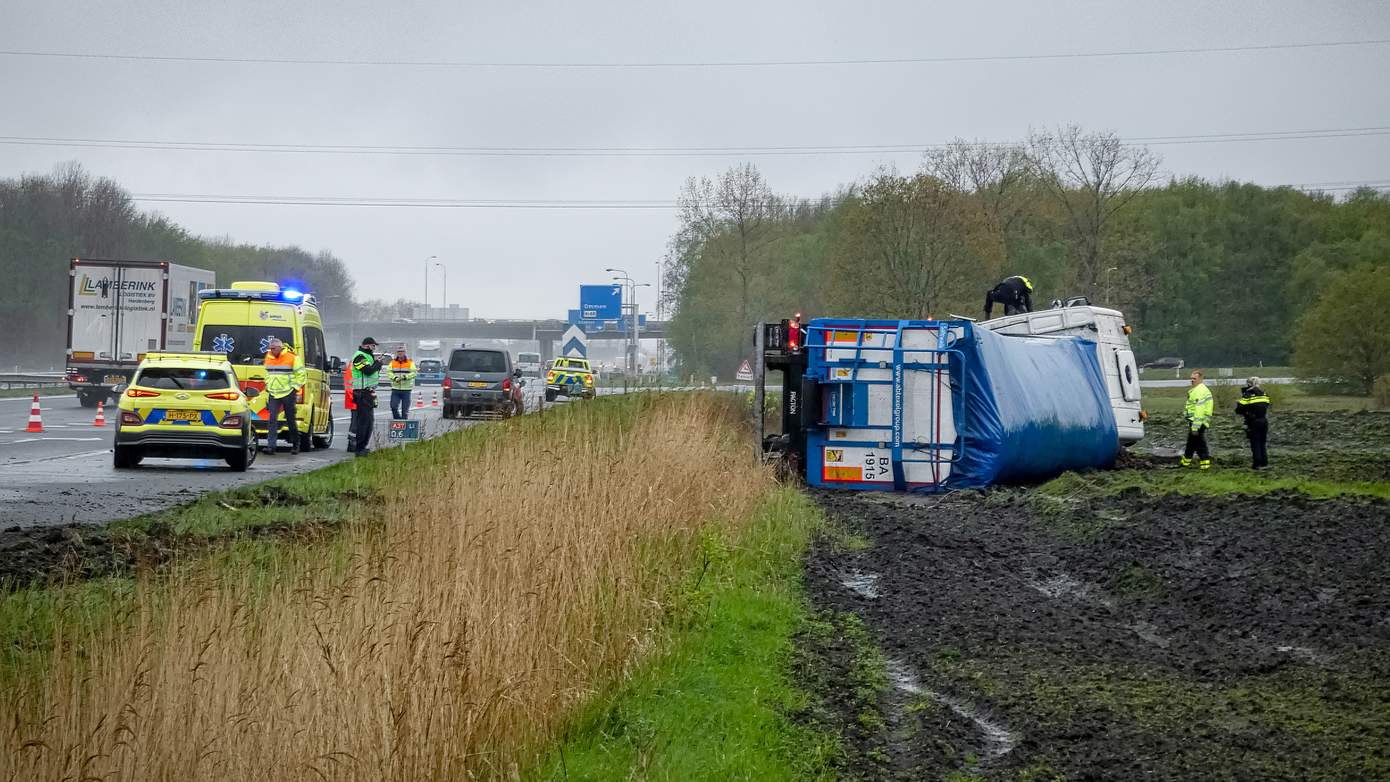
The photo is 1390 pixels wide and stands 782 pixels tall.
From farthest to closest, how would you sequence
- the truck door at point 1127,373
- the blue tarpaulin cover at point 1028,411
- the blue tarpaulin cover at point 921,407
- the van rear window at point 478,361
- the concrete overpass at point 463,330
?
the concrete overpass at point 463,330 → the van rear window at point 478,361 → the truck door at point 1127,373 → the blue tarpaulin cover at point 921,407 → the blue tarpaulin cover at point 1028,411

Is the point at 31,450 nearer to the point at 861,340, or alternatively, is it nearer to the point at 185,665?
the point at 861,340

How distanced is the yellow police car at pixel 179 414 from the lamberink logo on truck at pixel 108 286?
68.5 ft

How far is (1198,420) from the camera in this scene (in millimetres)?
25281

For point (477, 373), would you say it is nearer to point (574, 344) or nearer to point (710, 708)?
point (574, 344)

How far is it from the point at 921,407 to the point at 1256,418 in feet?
21.5

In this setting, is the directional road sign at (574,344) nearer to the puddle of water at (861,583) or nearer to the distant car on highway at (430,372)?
the puddle of water at (861,583)

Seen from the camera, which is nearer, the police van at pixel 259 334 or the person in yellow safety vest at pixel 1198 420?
the person in yellow safety vest at pixel 1198 420

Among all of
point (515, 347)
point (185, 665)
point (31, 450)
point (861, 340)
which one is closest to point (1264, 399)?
point (861, 340)

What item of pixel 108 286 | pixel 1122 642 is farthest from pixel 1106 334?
pixel 108 286

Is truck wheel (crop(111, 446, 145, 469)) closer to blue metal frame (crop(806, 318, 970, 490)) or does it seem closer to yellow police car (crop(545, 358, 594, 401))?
yellow police car (crop(545, 358, 594, 401))

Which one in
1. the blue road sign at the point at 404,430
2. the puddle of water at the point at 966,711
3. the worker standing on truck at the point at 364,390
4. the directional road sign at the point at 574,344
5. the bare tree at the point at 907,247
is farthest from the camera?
the bare tree at the point at 907,247

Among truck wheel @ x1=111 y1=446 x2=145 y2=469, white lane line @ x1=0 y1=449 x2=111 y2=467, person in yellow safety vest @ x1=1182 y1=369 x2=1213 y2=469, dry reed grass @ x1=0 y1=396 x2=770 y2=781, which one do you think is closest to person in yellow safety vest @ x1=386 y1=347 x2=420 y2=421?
white lane line @ x1=0 y1=449 x2=111 y2=467

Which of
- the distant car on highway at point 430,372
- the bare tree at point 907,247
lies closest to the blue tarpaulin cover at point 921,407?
the bare tree at point 907,247

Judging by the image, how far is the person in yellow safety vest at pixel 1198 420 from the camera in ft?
82.3
